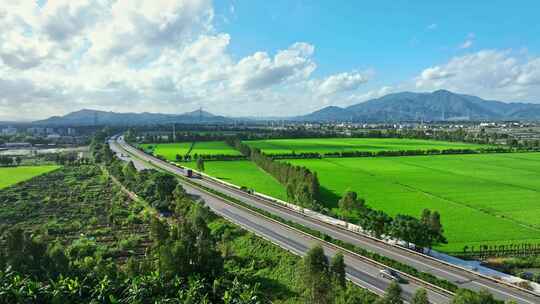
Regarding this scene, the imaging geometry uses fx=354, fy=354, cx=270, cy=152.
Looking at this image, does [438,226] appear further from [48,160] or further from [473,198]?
[48,160]

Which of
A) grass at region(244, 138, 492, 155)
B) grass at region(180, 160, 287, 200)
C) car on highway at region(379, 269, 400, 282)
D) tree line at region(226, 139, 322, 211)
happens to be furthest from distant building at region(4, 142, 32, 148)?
car on highway at region(379, 269, 400, 282)

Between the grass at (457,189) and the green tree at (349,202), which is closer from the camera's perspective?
the grass at (457,189)

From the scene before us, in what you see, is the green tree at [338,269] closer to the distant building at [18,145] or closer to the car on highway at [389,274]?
the car on highway at [389,274]

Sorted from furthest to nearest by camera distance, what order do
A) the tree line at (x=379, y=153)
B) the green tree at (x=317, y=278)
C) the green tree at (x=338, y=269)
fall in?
the tree line at (x=379, y=153) → the green tree at (x=338, y=269) → the green tree at (x=317, y=278)

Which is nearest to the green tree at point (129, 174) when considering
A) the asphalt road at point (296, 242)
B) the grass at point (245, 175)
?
the asphalt road at point (296, 242)

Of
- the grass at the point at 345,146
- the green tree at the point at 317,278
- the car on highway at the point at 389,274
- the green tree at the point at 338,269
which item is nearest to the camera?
the green tree at the point at 317,278

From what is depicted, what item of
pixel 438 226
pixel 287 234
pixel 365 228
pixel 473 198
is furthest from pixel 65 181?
Result: pixel 473 198

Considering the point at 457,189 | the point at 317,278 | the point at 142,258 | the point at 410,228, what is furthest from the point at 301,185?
the point at 457,189
